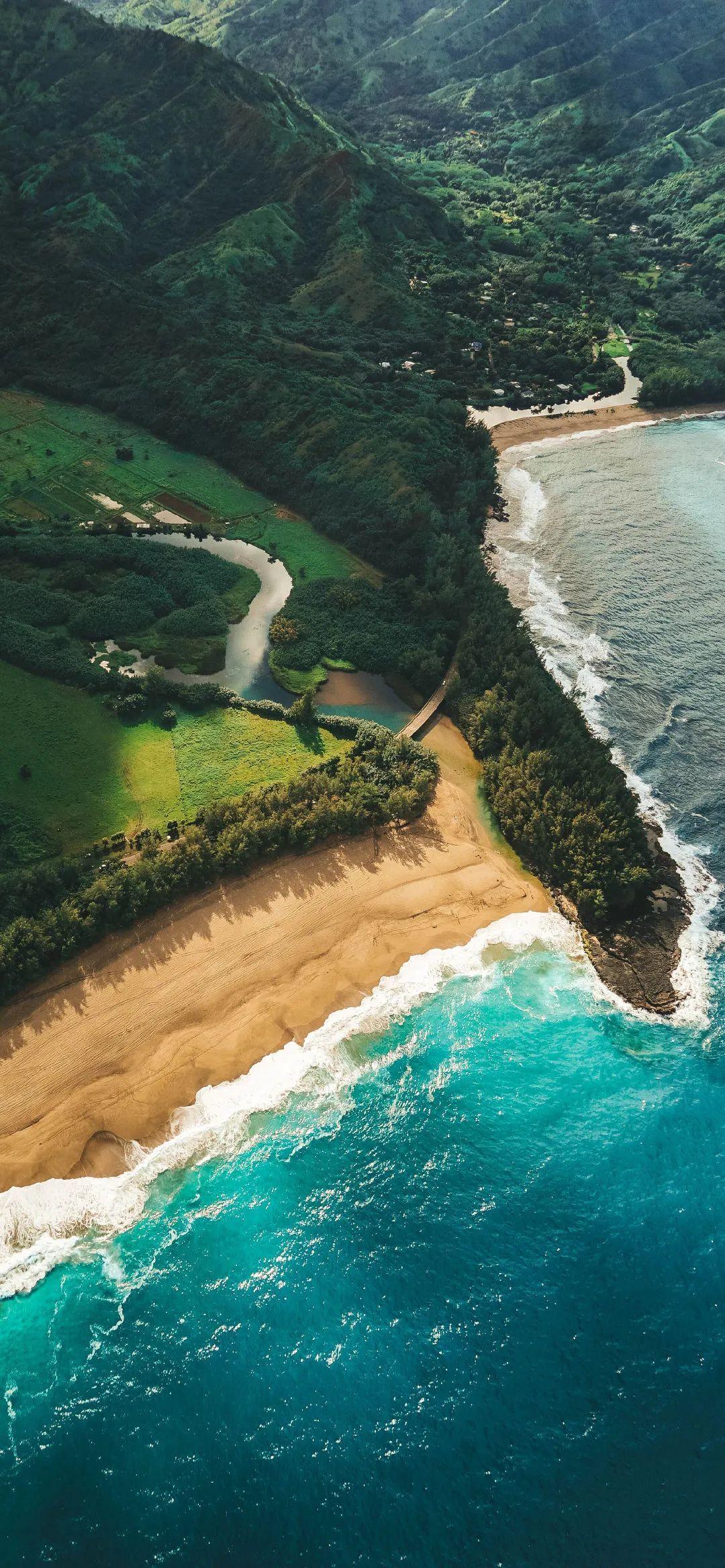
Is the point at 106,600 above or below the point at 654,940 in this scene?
above

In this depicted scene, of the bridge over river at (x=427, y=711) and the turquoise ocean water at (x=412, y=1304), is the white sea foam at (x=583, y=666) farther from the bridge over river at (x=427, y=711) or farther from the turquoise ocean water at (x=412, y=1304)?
the bridge over river at (x=427, y=711)

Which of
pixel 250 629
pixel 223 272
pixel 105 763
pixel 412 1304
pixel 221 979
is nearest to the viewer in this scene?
pixel 412 1304

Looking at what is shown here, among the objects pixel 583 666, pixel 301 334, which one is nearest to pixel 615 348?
pixel 301 334

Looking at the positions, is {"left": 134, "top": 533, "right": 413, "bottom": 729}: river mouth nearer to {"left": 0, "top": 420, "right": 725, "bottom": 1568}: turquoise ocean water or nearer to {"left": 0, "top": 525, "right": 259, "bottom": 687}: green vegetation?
{"left": 0, "top": 525, "right": 259, "bottom": 687}: green vegetation

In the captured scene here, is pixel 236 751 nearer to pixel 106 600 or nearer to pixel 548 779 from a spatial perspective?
pixel 106 600

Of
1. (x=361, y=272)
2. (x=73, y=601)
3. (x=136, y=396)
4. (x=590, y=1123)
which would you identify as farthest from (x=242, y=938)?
(x=361, y=272)

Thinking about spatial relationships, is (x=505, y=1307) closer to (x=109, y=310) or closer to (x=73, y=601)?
(x=73, y=601)

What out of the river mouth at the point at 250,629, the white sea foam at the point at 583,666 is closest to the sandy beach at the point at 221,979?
the white sea foam at the point at 583,666

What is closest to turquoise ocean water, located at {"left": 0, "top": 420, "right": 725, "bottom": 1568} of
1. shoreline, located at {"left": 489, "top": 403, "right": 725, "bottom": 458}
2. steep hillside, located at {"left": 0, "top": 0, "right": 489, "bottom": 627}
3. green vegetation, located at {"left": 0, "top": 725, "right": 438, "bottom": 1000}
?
green vegetation, located at {"left": 0, "top": 725, "right": 438, "bottom": 1000}
